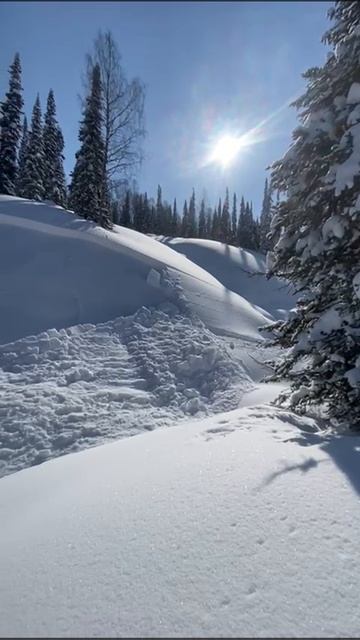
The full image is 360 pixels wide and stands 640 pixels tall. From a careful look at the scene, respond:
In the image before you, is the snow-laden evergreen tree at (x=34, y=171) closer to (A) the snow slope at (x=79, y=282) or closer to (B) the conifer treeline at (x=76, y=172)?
(B) the conifer treeline at (x=76, y=172)

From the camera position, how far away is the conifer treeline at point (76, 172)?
20.0m

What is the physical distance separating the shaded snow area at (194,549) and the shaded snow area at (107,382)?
8.36 ft

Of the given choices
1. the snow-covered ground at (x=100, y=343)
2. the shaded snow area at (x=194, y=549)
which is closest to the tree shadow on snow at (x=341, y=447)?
the shaded snow area at (x=194, y=549)

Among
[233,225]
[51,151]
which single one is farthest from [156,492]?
[233,225]

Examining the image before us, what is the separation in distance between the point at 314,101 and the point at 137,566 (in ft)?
19.7

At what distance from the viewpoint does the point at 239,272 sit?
3494 centimetres

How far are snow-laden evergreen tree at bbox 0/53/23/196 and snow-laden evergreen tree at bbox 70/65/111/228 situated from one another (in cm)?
872

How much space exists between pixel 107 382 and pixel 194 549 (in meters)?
5.92

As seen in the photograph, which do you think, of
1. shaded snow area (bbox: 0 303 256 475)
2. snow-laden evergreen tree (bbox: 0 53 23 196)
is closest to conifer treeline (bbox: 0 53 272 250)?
snow-laden evergreen tree (bbox: 0 53 23 196)

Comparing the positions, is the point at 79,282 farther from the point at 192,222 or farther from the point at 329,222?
the point at 192,222

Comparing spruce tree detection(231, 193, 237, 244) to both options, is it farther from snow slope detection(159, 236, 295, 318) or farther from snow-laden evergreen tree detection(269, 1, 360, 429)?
snow-laden evergreen tree detection(269, 1, 360, 429)

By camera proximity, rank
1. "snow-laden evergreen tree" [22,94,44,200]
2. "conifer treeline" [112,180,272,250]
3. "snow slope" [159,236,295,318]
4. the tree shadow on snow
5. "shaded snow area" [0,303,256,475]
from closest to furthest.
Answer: the tree shadow on snow → "shaded snow area" [0,303,256,475] → "snow slope" [159,236,295,318] → "snow-laden evergreen tree" [22,94,44,200] → "conifer treeline" [112,180,272,250]

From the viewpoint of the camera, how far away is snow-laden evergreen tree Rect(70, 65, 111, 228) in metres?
19.5

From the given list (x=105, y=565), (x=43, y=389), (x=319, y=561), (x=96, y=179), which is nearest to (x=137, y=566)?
(x=105, y=565)
